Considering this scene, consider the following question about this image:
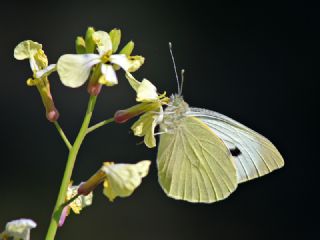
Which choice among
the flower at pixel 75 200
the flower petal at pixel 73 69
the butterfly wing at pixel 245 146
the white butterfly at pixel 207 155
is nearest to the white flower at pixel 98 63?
the flower petal at pixel 73 69

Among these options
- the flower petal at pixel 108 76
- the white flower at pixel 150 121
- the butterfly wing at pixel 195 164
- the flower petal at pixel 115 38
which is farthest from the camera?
the butterfly wing at pixel 195 164

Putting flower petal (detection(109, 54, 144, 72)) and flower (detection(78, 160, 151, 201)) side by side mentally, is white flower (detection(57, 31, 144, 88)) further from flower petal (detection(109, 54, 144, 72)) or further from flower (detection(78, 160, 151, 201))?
flower (detection(78, 160, 151, 201))

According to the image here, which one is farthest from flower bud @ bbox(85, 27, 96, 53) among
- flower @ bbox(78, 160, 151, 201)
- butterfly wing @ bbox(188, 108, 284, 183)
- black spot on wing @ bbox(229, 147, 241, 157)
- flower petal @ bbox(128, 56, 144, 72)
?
black spot on wing @ bbox(229, 147, 241, 157)

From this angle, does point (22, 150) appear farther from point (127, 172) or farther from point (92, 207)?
point (127, 172)

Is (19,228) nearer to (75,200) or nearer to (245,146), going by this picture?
(75,200)

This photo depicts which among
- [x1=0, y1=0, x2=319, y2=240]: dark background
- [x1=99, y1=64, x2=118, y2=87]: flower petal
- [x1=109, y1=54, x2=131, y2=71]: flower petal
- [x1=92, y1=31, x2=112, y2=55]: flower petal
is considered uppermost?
[x1=92, y1=31, x2=112, y2=55]: flower petal

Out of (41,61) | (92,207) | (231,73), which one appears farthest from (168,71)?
(41,61)

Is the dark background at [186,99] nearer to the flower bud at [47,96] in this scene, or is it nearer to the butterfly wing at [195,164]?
the butterfly wing at [195,164]
